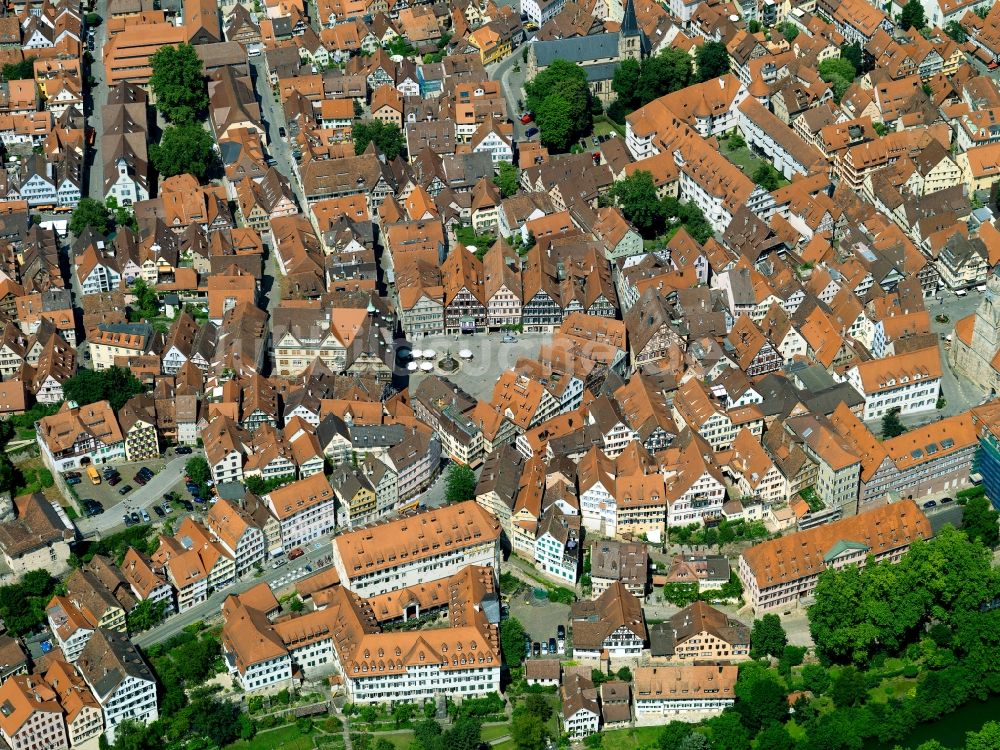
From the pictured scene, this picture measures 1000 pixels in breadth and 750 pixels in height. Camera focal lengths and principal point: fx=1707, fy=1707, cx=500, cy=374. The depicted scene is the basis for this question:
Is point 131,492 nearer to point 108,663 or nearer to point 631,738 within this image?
point 108,663

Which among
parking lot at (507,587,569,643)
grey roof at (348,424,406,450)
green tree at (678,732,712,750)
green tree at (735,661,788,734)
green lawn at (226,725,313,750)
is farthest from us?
grey roof at (348,424,406,450)

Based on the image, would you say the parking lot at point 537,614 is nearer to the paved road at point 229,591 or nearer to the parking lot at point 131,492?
the paved road at point 229,591

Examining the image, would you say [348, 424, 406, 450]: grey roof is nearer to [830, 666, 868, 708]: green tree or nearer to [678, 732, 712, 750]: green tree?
[678, 732, 712, 750]: green tree

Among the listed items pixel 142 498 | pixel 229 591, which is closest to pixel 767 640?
pixel 229 591

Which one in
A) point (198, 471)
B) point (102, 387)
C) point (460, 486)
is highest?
point (102, 387)

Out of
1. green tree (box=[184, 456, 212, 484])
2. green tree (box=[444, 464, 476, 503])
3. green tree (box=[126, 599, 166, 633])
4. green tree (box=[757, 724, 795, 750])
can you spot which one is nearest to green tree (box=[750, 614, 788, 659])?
green tree (box=[757, 724, 795, 750])


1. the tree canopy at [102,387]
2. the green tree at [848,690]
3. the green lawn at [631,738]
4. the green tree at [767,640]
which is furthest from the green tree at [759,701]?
the tree canopy at [102,387]
